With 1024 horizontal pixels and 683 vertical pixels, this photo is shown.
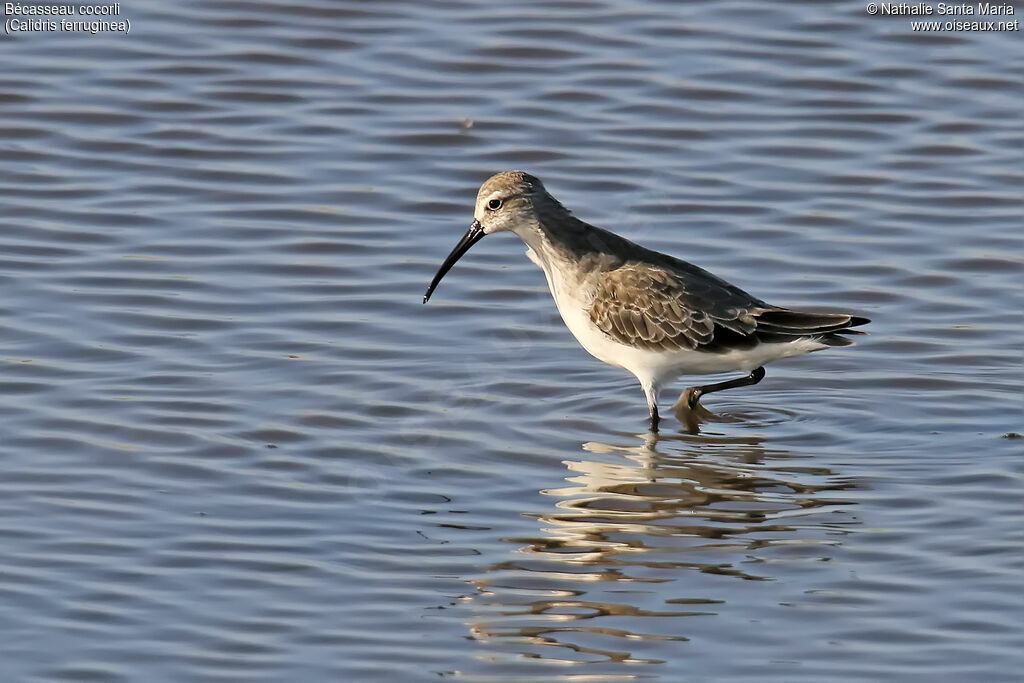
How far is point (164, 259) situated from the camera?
12.4 meters

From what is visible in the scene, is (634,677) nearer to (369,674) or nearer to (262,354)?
(369,674)

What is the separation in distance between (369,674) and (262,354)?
4.32 meters

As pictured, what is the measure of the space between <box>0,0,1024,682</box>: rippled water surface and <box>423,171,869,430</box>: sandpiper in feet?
1.49

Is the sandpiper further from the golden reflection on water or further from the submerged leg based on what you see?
the golden reflection on water

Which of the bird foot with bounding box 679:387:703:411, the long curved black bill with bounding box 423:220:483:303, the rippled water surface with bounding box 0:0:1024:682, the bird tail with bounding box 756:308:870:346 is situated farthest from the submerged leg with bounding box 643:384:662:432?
the long curved black bill with bounding box 423:220:483:303

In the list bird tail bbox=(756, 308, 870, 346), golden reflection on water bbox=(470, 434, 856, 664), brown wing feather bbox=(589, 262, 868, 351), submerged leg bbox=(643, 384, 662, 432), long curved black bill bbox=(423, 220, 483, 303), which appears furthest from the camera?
long curved black bill bbox=(423, 220, 483, 303)

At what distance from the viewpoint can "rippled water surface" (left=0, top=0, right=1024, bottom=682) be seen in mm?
7426

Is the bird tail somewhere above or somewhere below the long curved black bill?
below

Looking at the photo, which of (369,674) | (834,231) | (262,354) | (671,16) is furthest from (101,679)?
(671,16)

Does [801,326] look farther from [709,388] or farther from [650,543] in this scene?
[650,543]

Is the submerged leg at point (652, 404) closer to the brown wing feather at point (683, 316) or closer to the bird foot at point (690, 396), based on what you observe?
the brown wing feather at point (683, 316)

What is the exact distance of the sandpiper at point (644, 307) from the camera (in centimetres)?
1015

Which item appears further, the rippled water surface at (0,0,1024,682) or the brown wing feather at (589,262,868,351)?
the brown wing feather at (589,262,868,351)

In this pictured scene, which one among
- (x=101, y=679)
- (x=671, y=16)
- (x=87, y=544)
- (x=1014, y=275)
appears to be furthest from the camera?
(x=671, y=16)
